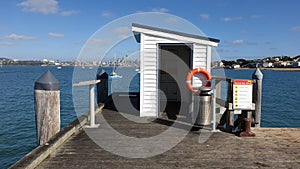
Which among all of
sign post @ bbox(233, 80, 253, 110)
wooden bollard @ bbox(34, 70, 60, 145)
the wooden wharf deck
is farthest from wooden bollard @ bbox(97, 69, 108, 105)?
sign post @ bbox(233, 80, 253, 110)

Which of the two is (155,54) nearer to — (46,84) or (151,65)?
(151,65)

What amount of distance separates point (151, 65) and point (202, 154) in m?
3.23

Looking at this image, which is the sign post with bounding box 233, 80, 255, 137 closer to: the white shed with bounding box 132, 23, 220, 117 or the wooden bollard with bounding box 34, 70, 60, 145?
the white shed with bounding box 132, 23, 220, 117

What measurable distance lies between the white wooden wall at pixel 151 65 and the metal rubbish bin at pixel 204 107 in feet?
4.74

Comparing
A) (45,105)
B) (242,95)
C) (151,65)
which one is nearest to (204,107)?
(242,95)

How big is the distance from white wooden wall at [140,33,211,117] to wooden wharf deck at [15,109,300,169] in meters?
1.52

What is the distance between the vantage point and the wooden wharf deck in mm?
3506

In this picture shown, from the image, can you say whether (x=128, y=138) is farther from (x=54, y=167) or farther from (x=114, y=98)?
(x=114, y=98)

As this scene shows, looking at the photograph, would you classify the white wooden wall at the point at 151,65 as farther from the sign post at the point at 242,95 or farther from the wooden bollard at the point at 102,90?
the wooden bollard at the point at 102,90

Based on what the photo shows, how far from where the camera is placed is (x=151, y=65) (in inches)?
260

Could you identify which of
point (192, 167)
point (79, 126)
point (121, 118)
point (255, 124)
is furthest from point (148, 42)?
point (192, 167)

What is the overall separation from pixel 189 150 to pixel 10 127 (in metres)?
11.9

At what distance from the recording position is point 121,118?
21.3ft

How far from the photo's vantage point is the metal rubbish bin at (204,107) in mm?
5226
